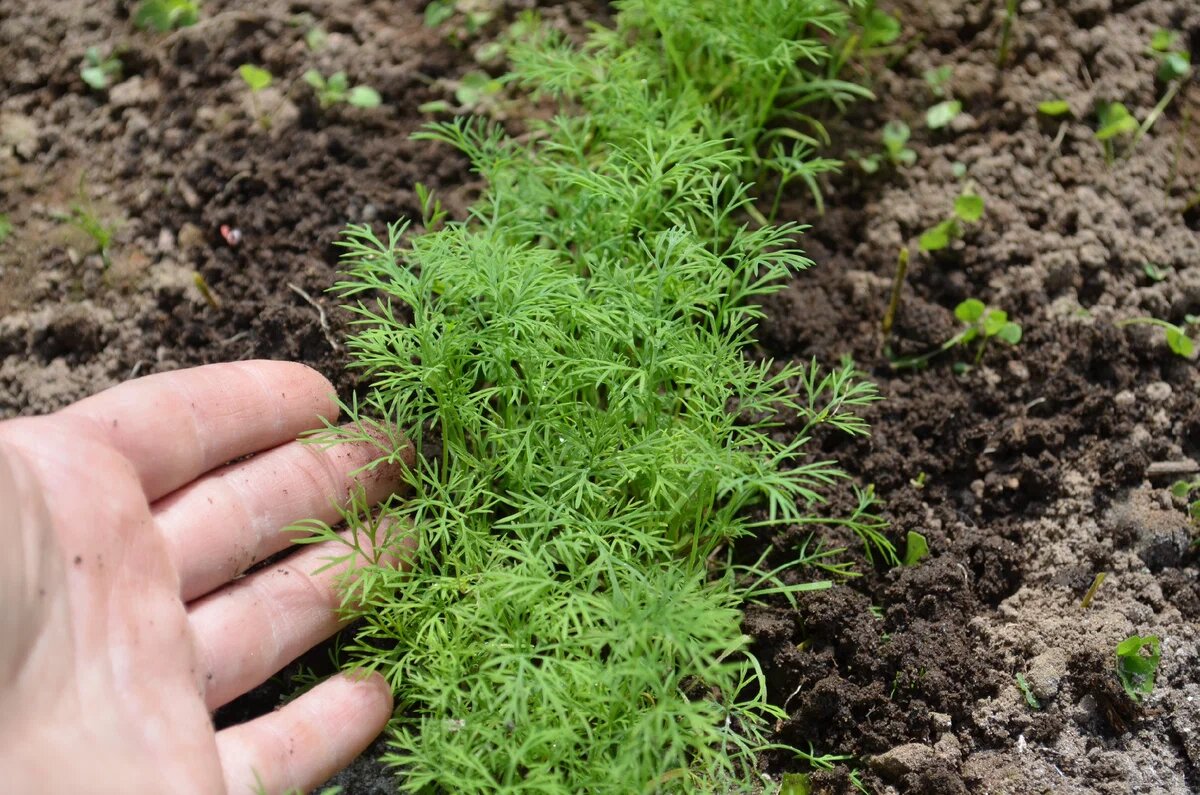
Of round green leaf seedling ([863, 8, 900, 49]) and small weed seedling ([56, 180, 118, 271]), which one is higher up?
round green leaf seedling ([863, 8, 900, 49])

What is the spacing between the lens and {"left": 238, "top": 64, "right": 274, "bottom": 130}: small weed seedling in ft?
10.2

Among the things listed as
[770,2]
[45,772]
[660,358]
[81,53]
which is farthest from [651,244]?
[81,53]

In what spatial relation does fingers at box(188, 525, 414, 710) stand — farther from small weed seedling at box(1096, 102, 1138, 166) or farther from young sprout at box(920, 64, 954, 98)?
small weed seedling at box(1096, 102, 1138, 166)

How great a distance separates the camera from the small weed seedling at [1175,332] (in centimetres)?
268

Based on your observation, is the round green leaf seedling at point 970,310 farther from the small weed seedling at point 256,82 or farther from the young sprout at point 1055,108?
the small weed seedling at point 256,82

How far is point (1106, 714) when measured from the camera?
2268mm

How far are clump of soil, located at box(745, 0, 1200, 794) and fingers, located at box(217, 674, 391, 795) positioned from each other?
33.4 inches

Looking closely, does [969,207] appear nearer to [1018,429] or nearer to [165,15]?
[1018,429]

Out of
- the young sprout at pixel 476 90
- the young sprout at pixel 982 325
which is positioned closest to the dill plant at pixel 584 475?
the young sprout at pixel 982 325

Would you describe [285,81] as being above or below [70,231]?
above

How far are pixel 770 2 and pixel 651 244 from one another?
31.7 inches

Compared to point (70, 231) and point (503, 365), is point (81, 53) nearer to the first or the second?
point (70, 231)

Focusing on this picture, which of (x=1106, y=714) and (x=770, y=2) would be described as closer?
(x=1106, y=714)

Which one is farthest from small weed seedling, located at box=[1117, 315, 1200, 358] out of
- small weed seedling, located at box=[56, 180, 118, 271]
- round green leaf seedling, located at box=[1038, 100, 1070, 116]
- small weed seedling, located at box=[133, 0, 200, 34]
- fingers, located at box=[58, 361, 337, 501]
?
small weed seedling, located at box=[133, 0, 200, 34]
